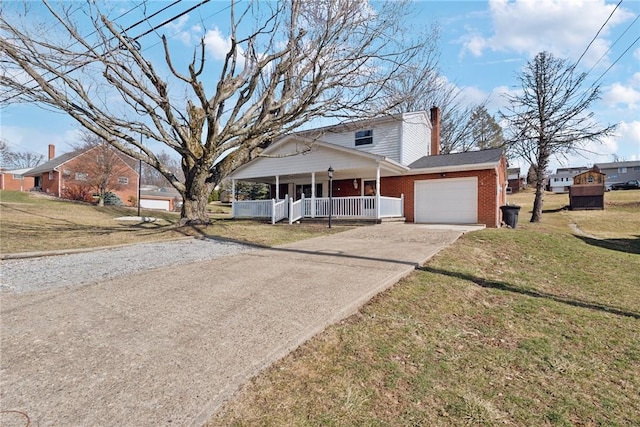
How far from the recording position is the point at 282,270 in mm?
5949

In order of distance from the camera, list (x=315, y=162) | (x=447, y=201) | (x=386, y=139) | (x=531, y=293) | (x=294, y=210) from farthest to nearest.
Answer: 1. (x=386, y=139)
2. (x=315, y=162)
3. (x=294, y=210)
4. (x=447, y=201)
5. (x=531, y=293)

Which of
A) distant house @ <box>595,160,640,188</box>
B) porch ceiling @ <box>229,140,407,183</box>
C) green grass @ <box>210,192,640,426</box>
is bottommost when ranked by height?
green grass @ <box>210,192,640,426</box>

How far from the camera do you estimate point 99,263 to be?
6.82 m

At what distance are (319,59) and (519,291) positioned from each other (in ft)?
28.3

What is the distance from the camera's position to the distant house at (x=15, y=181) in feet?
145

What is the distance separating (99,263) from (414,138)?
15.8m

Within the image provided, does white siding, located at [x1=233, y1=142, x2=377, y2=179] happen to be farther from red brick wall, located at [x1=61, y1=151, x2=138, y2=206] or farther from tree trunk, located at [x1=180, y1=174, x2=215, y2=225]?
red brick wall, located at [x1=61, y1=151, x2=138, y2=206]

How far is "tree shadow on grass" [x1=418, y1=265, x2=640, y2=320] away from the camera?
16.1 feet

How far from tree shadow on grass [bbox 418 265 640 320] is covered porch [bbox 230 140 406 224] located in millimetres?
8299

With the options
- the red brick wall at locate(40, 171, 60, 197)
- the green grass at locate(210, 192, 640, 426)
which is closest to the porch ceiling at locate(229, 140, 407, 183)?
the green grass at locate(210, 192, 640, 426)

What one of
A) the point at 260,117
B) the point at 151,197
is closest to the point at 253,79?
the point at 260,117

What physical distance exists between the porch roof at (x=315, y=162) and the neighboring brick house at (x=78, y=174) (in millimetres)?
18161

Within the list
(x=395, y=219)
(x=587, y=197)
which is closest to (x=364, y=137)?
(x=395, y=219)

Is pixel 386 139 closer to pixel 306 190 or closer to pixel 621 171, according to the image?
pixel 306 190
